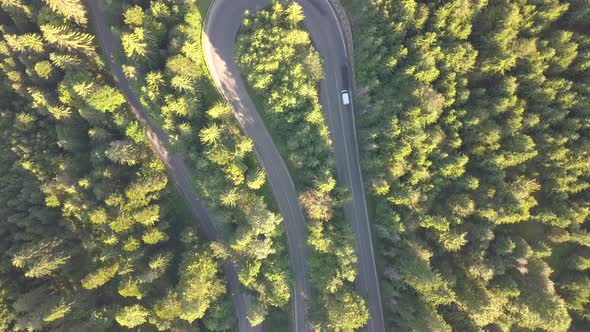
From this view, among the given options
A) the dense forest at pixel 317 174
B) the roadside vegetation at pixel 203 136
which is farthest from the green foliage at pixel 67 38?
the roadside vegetation at pixel 203 136

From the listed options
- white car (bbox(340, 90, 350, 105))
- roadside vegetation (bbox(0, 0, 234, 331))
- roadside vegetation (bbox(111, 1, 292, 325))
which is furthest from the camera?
white car (bbox(340, 90, 350, 105))

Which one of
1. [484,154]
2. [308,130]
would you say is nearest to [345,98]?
[308,130]

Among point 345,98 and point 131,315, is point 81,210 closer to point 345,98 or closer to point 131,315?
point 131,315

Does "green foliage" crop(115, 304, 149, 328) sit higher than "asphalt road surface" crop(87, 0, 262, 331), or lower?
lower

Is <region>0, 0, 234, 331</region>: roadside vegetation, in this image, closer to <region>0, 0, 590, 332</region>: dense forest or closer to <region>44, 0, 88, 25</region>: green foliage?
<region>44, 0, 88, 25</region>: green foliage

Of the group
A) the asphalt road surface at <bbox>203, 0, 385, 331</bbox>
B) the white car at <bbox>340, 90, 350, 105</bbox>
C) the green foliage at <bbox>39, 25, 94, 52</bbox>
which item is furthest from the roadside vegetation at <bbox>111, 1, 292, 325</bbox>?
the white car at <bbox>340, 90, 350, 105</bbox>

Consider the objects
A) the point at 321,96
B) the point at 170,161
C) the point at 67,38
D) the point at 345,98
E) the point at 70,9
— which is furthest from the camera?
the point at 170,161
